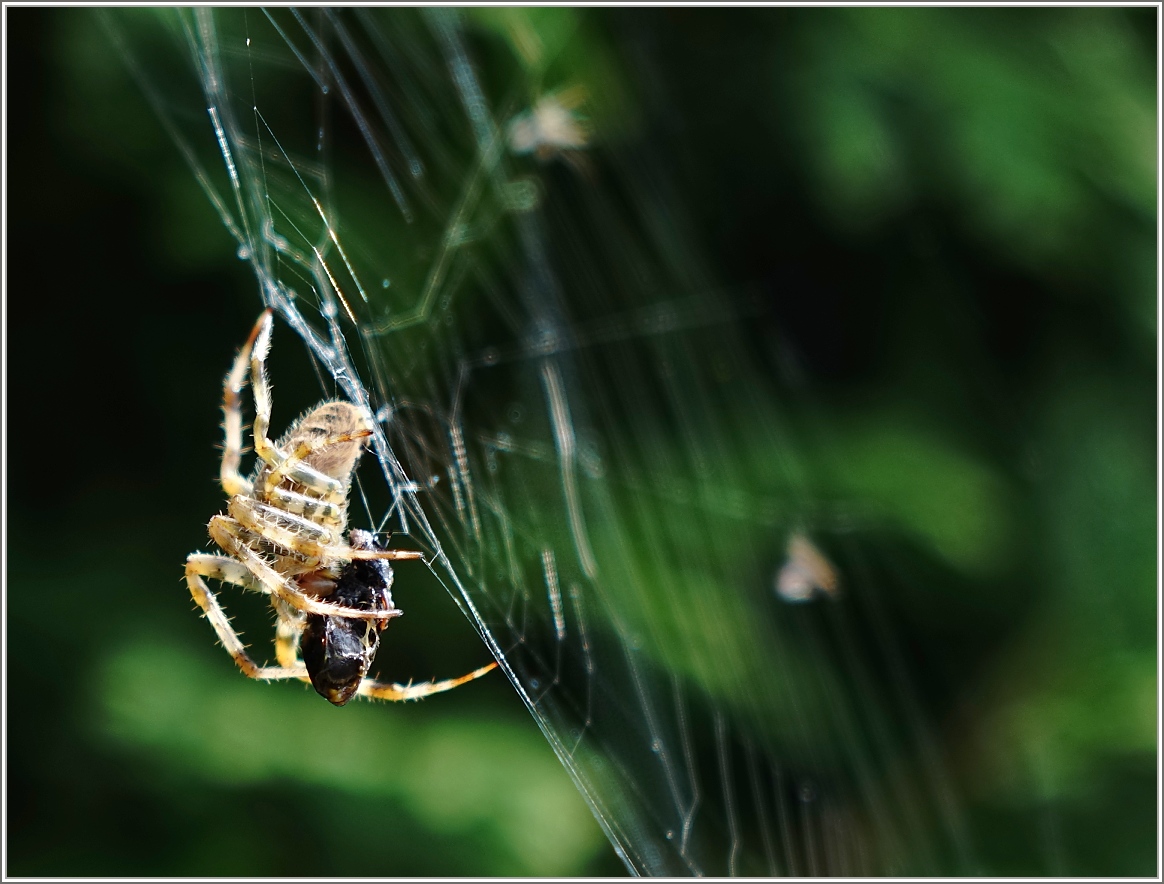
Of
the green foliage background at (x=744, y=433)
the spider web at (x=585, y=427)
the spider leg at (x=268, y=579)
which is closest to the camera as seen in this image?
the spider leg at (x=268, y=579)

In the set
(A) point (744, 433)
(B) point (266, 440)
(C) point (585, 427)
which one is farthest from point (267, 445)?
(A) point (744, 433)

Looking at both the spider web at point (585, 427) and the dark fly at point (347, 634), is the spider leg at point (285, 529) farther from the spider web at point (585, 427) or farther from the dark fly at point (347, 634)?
the spider web at point (585, 427)

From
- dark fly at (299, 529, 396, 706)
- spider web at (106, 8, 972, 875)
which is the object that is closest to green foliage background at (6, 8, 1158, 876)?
spider web at (106, 8, 972, 875)

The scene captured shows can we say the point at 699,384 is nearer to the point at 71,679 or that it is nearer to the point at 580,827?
the point at 580,827

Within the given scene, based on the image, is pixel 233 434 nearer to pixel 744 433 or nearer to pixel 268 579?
pixel 268 579

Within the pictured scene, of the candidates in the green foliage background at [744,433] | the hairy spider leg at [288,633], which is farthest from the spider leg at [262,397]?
the green foliage background at [744,433]
